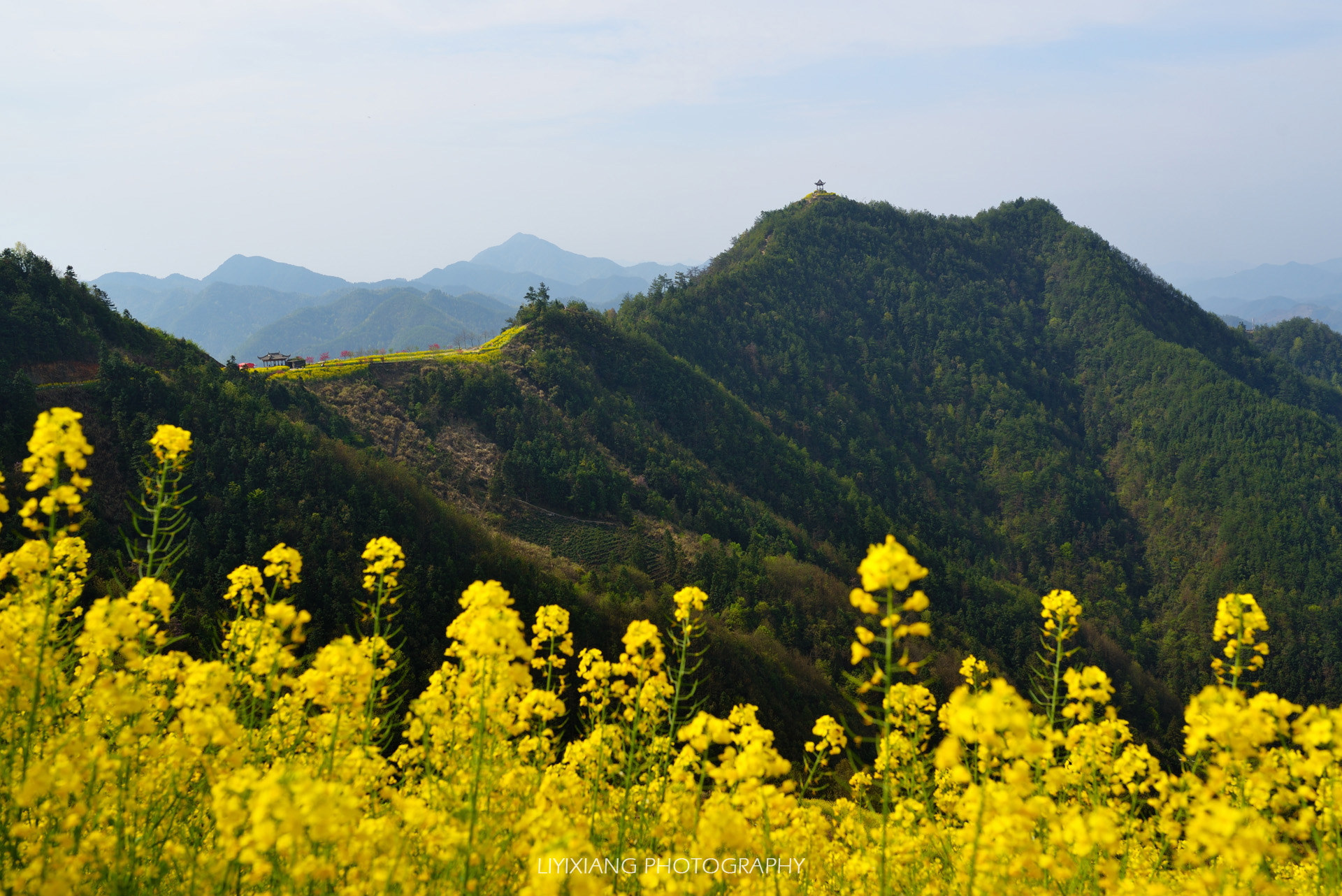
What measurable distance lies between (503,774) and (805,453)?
6346 cm

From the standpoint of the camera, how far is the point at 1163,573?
Answer: 74.3m

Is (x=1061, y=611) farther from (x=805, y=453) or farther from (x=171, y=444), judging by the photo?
(x=805, y=453)

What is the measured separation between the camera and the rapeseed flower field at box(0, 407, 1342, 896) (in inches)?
171

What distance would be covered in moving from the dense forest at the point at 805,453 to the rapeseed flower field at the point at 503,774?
2349 mm

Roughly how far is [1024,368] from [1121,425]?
51.4ft

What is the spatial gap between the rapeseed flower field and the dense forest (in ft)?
7.71

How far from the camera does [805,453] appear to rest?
68250mm

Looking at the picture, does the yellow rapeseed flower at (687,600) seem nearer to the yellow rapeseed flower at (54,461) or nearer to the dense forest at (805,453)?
the dense forest at (805,453)

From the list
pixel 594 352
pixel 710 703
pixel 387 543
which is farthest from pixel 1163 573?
pixel 387 543

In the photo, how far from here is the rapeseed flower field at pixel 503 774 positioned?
4.35 m

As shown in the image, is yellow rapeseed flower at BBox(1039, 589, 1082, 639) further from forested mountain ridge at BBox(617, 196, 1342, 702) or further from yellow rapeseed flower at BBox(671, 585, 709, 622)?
forested mountain ridge at BBox(617, 196, 1342, 702)

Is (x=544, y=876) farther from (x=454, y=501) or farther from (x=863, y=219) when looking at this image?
(x=863, y=219)

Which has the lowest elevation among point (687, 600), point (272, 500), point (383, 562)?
point (272, 500)

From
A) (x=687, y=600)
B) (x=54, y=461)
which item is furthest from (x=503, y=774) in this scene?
(x=54, y=461)
